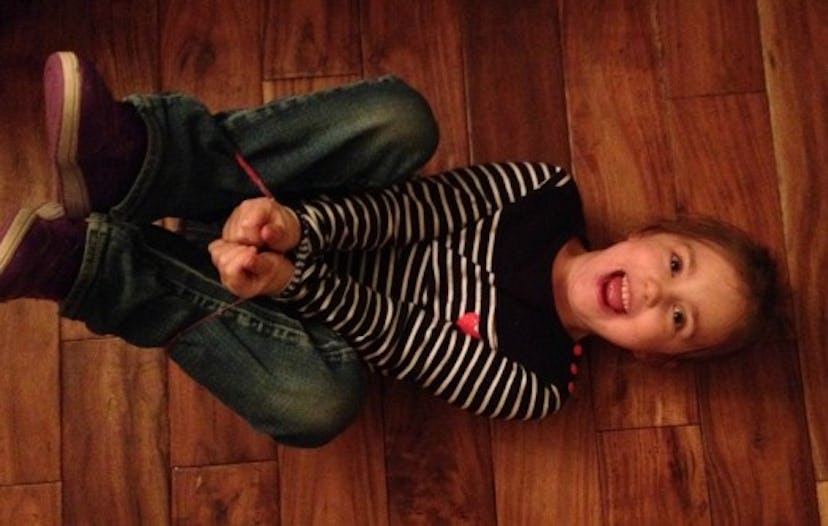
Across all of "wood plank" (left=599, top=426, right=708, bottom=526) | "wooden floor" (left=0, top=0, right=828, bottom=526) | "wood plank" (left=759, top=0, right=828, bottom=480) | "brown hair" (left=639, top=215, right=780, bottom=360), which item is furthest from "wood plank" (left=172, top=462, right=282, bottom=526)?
"wood plank" (left=759, top=0, right=828, bottom=480)

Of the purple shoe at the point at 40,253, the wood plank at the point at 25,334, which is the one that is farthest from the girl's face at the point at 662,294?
the wood plank at the point at 25,334

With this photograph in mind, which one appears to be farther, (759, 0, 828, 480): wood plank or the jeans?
(759, 0, 828, 480): wood plank

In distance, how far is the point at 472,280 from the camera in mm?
934

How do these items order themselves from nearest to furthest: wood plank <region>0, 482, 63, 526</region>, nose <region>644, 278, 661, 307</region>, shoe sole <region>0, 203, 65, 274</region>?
shoe sole <region>0, 203, 65, 274</region> < nose <region>644, 278, 661, 307</region> < wood plank <region>0, 482, 63, 526</region>

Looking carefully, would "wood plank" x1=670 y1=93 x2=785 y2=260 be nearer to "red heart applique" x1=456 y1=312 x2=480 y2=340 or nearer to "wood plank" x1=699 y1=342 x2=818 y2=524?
"wood plank" x1=699 y1=342 x2=818 y2=524

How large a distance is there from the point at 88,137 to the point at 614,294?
1.69 ft

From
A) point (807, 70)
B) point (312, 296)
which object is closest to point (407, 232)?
point (312, 296)

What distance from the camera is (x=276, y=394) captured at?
2.83 ft

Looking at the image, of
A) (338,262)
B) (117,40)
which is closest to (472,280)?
(338,262)

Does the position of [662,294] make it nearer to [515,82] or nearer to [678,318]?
[678,318]

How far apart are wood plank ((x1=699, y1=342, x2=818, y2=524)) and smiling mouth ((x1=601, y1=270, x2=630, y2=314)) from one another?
190 millimetres

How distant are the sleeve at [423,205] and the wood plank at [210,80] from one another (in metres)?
0.22

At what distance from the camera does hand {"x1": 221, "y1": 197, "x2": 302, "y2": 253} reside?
2.57 ft

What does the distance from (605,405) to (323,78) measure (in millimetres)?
495
